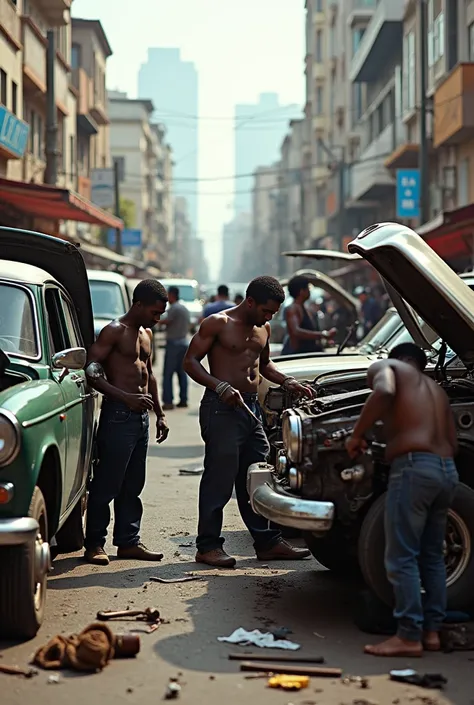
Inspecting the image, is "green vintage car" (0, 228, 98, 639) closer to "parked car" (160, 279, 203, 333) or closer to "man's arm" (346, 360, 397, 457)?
"man's arm" (346, 360, 397, 457)

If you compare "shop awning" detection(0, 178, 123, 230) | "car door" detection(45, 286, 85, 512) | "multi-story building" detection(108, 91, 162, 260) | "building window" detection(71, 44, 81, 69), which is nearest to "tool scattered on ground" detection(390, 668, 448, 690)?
"car door" detection(45, 286, 85, 512)

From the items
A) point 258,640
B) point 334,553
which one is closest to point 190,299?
point 334,553

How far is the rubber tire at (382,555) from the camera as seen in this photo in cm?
620

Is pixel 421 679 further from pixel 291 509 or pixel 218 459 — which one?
pixel 218 459

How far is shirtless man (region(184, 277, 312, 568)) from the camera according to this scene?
314 inches

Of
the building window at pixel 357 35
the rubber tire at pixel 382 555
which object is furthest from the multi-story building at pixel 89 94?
the rubber tire at pixel 382 555

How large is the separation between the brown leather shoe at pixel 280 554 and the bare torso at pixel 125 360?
4.54 feet

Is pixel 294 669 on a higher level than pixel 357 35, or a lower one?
lower

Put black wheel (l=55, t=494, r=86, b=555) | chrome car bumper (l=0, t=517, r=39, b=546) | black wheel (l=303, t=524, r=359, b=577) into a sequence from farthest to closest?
1. black wheel (l=55, t=494, r=86, b=555)
2. black wheel (l=303, t=524, r=359, b=577)
3. chrome car bumper (l=0, t=517, r=39, b=546)

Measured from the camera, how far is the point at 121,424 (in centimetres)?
809

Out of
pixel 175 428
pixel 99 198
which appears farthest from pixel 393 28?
pixel 175 428

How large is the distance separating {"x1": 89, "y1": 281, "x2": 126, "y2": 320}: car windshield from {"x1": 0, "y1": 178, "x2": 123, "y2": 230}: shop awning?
2.40 meters

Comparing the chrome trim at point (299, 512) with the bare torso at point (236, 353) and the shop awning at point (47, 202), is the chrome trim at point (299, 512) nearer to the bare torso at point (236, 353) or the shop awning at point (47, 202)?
the bare torso at point (236, 353)

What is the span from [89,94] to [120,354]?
4548 centimetres
